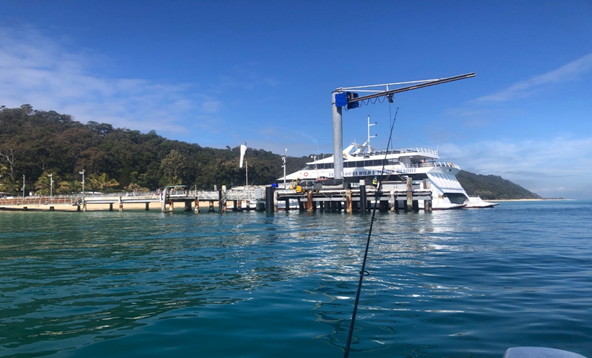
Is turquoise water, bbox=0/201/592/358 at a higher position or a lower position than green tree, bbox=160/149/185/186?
lower

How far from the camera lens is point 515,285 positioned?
7.10m

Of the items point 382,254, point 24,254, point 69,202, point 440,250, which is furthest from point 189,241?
point 69,202

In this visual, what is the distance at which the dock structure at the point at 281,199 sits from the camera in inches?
1388

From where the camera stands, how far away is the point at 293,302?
6.10m

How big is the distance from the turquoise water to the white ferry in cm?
2767

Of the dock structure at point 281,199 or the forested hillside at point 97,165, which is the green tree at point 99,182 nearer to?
the forested hillside at point 97,165

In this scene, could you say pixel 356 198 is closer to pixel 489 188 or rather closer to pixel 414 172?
pixel 414 172

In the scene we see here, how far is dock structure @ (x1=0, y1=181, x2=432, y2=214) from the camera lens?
35250 mm

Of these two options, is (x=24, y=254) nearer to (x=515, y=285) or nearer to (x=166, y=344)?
(x=166, y=344)

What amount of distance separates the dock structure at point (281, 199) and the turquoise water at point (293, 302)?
16859mm

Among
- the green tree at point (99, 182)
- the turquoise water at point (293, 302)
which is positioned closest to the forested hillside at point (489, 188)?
the green tree at point (99, 182)

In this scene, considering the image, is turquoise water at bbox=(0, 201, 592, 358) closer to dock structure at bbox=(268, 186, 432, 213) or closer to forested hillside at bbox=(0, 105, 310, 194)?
dock structure at bbox=(268, 186, 432, 213)

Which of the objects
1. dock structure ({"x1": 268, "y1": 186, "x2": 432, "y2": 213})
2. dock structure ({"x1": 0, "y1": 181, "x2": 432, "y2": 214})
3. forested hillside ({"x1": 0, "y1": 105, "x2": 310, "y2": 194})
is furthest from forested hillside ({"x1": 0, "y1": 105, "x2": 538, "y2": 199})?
dock structure ({"x1": 268, "y1": 186, "x2": 432, "y2": 213})

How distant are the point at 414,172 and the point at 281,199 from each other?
1384 centimetres
